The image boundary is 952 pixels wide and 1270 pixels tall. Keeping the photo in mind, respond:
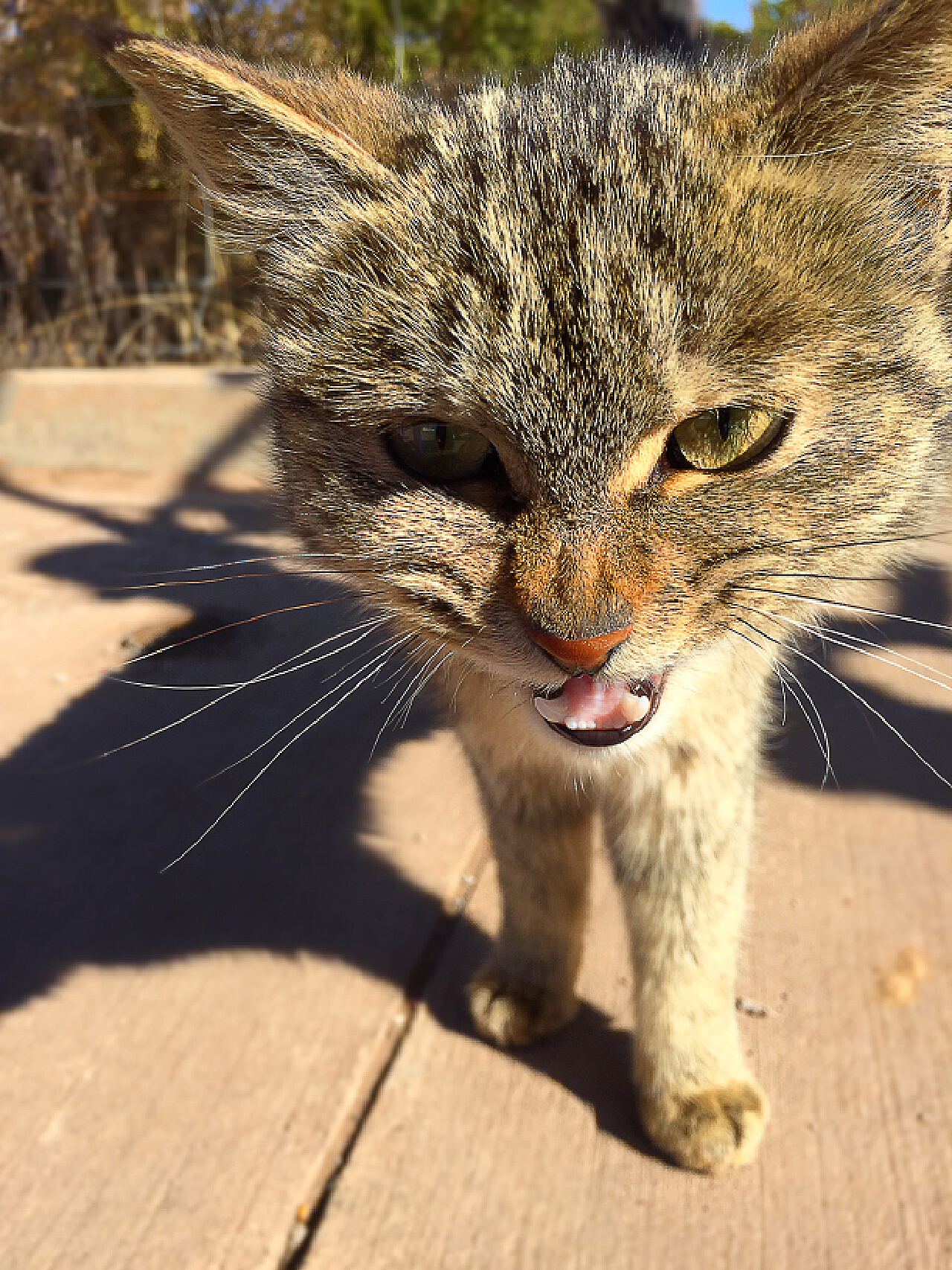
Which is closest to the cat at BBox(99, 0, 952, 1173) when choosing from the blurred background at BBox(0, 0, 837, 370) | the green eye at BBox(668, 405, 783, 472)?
the green eye at BBox(668, 405, 783, 472)

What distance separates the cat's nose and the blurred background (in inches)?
197

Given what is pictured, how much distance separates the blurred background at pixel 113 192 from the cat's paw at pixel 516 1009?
472 centimetres

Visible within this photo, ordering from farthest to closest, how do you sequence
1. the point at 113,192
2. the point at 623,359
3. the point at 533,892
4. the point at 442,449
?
1. the point at 113,192
2. the point at 533,892
3. the point at 442,449
4. the point at 623,359

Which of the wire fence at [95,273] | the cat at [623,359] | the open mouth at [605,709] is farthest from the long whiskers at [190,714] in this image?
the wire fence at [95,273]

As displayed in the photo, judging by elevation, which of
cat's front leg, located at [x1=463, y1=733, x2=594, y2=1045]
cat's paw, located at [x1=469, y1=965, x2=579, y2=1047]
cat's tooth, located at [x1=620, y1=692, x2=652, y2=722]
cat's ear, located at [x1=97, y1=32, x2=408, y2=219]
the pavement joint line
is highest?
cat's ear, located at [x1=97, y1=32, x2=408, y2=219]

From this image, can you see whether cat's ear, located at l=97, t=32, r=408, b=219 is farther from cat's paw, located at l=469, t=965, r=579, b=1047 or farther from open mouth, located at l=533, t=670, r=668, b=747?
cat's paw, located at l=469, t=965, r=579, b=1047

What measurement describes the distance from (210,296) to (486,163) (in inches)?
222

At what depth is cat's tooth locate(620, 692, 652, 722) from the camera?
1323mm

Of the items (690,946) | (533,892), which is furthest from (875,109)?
(533,892)

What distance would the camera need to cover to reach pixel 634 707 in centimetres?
133

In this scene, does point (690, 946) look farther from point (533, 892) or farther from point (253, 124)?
point (253, 124)

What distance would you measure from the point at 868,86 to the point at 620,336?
1.42 feet

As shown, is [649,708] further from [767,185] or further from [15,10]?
[15,10]

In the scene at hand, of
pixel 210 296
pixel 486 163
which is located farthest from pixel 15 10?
pixel 486 163
